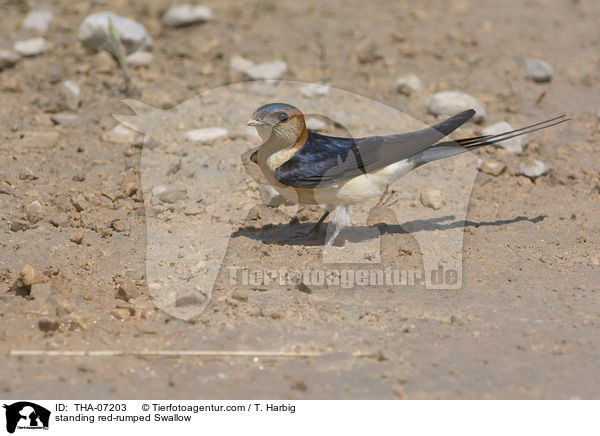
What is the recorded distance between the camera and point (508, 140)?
23.7 feet

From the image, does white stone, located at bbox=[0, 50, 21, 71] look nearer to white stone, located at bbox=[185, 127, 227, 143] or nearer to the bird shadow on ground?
white stone, located at bbox=[185, 127, 227, 143]

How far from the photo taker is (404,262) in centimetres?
542

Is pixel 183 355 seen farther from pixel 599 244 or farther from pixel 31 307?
pixel 599 244

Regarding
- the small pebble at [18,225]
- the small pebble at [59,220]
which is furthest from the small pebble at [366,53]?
the small pebble at [18,225]

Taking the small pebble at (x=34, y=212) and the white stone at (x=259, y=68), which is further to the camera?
the white stone at (x=259, y=68)

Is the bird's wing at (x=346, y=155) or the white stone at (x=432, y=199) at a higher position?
the bird's wing at (x=346, y=155)

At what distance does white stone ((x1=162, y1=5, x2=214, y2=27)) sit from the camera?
911 cm

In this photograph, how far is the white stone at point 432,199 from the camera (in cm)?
625

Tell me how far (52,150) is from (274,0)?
4321mm

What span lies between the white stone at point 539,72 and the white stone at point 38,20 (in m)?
5.88

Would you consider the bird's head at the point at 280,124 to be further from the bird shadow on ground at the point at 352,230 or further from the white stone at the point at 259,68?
the white stone at the point at 259,68

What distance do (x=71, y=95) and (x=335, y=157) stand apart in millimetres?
3466

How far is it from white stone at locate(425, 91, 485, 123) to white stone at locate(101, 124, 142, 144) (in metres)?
3.05

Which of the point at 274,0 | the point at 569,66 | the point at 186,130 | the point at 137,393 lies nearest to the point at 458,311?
the point at 137,393
